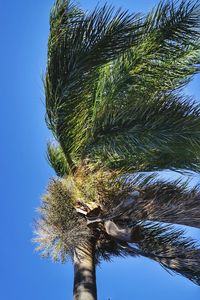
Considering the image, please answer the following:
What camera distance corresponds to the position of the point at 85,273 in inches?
257

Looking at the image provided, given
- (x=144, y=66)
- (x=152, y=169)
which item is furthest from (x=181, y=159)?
(x=144, y=66)

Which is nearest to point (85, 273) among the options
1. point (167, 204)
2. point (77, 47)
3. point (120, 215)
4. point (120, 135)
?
point (120, 215)

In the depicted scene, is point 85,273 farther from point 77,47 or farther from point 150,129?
point 77,47

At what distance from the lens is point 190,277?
262 inches

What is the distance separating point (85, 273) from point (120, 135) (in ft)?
6.91

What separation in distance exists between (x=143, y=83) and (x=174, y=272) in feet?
9.65

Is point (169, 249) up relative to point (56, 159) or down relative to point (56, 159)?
down

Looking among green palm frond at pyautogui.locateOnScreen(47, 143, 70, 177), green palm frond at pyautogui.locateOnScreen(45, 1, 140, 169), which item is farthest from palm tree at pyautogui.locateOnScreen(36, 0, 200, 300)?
green palm frond at pyautogui.locateOnScreen(47, 143, 70, 177)

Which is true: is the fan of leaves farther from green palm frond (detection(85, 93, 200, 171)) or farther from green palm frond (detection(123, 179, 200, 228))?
green palm frond (detection(85, 93, 200, 171))

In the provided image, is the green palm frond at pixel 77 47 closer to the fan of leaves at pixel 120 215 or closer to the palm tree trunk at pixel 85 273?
the fan of leaves at pixel 120 215

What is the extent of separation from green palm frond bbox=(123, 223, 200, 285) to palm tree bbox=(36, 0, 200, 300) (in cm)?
2

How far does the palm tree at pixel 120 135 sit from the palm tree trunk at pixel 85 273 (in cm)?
2

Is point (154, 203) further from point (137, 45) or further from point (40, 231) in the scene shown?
point (137, 45)

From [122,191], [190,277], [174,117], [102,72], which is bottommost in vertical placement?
[190,277]
